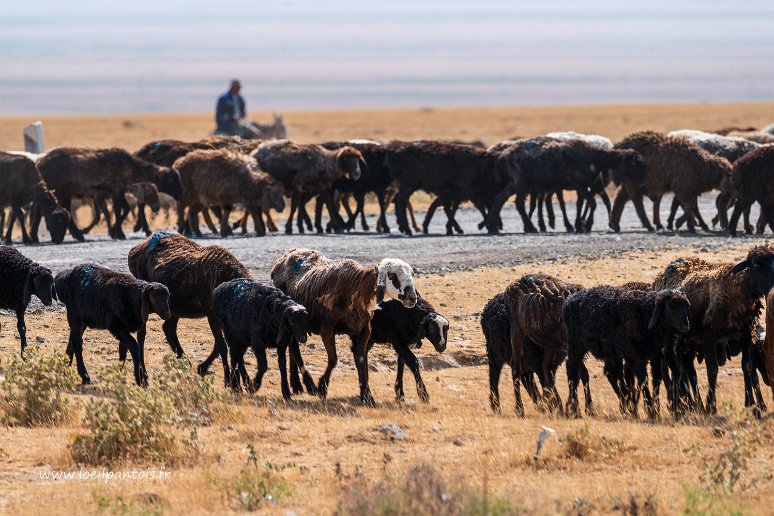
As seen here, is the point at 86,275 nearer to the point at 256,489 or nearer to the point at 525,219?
the point at 256,489

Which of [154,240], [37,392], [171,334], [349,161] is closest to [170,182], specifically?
[349,161]

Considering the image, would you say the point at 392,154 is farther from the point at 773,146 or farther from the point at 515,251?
the point at 773,146

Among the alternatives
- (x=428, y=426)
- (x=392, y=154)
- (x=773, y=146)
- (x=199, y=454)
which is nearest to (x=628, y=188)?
(x=773, y=146)

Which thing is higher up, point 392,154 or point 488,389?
point 392,154

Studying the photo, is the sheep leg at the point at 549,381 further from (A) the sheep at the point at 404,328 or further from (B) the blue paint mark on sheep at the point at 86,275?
(B) the blue paint mark on sheep at the point at 86,275

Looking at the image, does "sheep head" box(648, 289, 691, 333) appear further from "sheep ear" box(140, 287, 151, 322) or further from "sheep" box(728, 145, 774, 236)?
"sheep" box(728, 145, 774, 236)

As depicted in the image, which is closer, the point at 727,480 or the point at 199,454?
the point at 727,480

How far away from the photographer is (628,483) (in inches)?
387

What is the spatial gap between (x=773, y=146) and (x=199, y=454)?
16.9 metres

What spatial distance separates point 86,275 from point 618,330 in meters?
5.27

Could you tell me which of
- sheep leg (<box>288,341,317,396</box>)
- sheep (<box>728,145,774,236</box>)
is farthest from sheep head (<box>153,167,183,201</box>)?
sheep leg (<box>288,341,317,396</box>)

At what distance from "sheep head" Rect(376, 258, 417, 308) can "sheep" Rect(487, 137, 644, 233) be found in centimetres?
1293

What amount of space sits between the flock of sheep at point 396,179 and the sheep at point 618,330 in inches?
496

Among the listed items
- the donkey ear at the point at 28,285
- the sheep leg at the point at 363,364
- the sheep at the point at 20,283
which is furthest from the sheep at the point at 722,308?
the donkey ear at the point at 28,285
